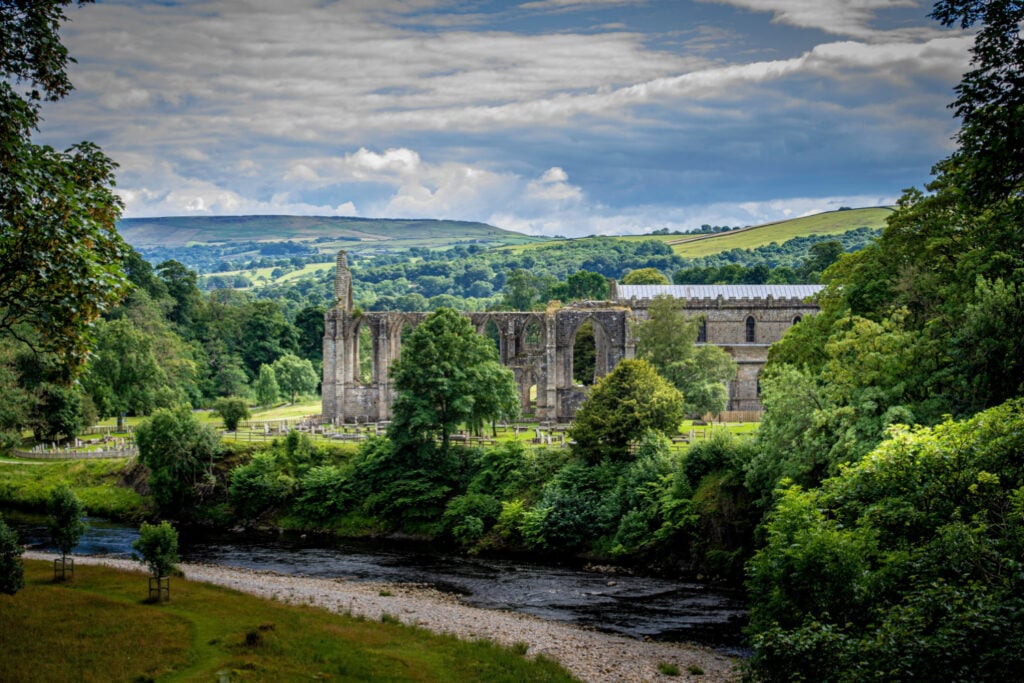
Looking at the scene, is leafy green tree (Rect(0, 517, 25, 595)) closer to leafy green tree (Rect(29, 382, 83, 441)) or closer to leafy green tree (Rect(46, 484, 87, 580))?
leafy green tree (Rect(46, 484, 87, 580))

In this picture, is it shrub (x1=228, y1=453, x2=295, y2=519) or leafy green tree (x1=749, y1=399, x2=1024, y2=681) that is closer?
leafy green tree (x1=749, y1=399, x2=1024, y2=681)

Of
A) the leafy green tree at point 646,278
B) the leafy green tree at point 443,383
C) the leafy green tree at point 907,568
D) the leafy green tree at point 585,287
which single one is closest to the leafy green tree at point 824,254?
the leafy green tree at point 646,278

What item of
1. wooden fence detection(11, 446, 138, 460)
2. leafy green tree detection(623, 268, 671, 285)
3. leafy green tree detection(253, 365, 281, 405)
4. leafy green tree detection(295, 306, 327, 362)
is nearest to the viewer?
wooden fence detection(11, 446, 138, 460)

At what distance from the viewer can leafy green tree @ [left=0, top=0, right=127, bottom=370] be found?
55.5 ft

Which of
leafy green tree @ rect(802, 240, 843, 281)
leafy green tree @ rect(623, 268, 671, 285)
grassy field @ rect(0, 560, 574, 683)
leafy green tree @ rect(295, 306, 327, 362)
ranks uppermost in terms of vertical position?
leafy green tree @ rect(802, 240, 843, 281)

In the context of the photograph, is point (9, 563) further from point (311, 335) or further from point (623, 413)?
point (311, 335)

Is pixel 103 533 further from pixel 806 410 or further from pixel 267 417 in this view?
pixel 806 410

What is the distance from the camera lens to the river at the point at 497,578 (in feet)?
102

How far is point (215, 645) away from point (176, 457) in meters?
28.0

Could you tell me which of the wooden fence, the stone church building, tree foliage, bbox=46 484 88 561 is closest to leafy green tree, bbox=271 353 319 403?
the stone church building

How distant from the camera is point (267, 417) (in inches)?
2896

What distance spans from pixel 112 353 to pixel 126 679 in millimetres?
49576

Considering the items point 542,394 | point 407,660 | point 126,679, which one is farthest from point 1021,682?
point 542,394

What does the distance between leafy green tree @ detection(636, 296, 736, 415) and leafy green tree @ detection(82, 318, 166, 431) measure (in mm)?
35855
